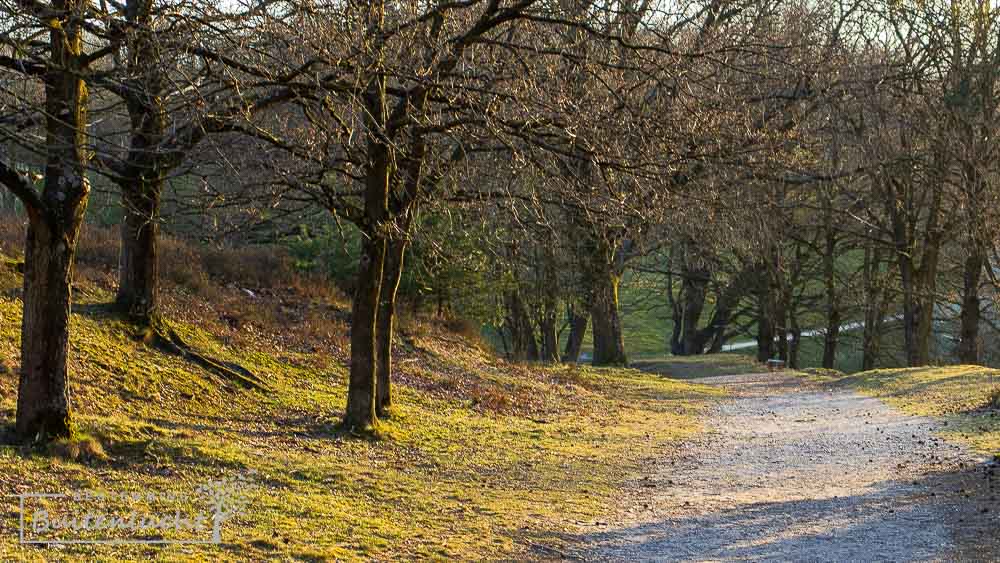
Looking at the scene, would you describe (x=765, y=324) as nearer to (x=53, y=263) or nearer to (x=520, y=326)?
(x=520, y=326)

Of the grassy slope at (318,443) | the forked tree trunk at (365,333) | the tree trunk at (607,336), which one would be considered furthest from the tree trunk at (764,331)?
the forked tree trunk at (365,333)

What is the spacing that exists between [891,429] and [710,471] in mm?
4651

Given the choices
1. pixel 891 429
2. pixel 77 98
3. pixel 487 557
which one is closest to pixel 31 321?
pixel 77 98

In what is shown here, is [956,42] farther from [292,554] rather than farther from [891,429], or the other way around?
[292,554]

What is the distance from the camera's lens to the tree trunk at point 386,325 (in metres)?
13.1

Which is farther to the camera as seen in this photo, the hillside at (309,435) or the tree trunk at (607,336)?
the tree trunk at (607,336)

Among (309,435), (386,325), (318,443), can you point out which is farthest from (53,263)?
(386,325)

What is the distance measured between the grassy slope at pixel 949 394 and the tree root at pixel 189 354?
954 centimetres

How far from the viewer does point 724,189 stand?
17.6 metres

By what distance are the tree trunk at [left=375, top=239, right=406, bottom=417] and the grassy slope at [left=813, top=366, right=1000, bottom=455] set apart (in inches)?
301

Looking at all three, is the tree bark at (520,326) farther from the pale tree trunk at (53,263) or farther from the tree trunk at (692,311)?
the pale tree trunk at (53,263)

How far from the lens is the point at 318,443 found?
36.2 feet

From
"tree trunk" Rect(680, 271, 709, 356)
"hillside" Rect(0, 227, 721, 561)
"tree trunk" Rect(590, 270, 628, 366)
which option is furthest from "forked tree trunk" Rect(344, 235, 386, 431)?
"tree trunk" Rect(680, 271, 709, 356)

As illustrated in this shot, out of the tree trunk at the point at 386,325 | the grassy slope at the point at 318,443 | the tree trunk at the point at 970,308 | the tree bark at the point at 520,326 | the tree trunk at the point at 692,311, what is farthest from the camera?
the tree trunk at the point at 692,311
